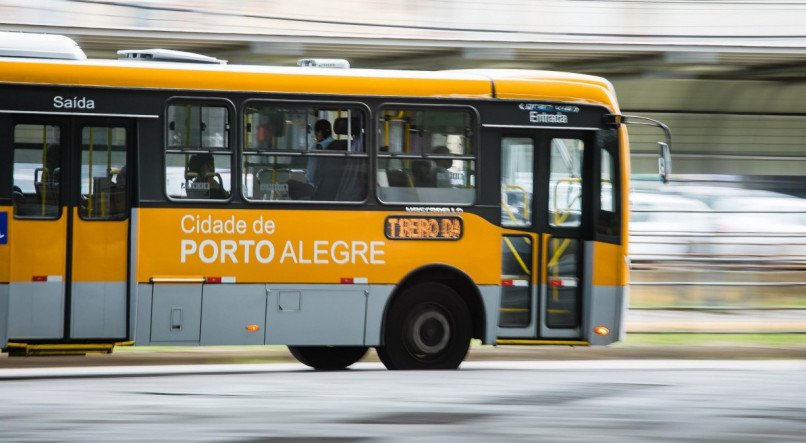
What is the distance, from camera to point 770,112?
29.4m

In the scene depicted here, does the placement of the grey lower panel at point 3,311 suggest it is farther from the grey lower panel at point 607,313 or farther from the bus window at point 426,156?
the grey lower panel at point 607,313

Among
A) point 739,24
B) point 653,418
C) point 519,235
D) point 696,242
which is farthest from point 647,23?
point 653,418

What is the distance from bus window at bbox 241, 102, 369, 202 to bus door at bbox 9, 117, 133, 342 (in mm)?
1033

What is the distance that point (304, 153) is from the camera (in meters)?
11.0

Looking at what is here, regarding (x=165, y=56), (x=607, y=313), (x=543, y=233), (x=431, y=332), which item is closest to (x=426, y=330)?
(x=431, y=332)

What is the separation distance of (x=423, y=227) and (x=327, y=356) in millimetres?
1987

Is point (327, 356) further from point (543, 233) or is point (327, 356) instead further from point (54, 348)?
point (54, 348)

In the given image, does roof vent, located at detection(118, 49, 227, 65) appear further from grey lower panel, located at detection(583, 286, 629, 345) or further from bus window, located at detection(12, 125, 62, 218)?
grey lower panel, located at detection(583, 286, 629, 345)

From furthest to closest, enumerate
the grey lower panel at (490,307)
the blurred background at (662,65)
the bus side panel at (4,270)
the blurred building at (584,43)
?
the blurred building at (584,43) < the blurred background at (662,65) < the grey lower panel at (490,307) < the bus side panel at (4,270)

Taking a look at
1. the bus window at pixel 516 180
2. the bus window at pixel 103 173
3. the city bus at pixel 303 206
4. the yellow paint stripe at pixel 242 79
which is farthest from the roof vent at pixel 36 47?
the bus window at pixel 516 180

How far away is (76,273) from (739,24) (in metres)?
22.0

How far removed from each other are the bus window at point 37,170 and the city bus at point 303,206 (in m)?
0.01

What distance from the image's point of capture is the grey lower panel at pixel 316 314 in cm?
1097

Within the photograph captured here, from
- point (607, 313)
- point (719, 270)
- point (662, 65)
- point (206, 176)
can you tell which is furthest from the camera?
point (662, 65)
